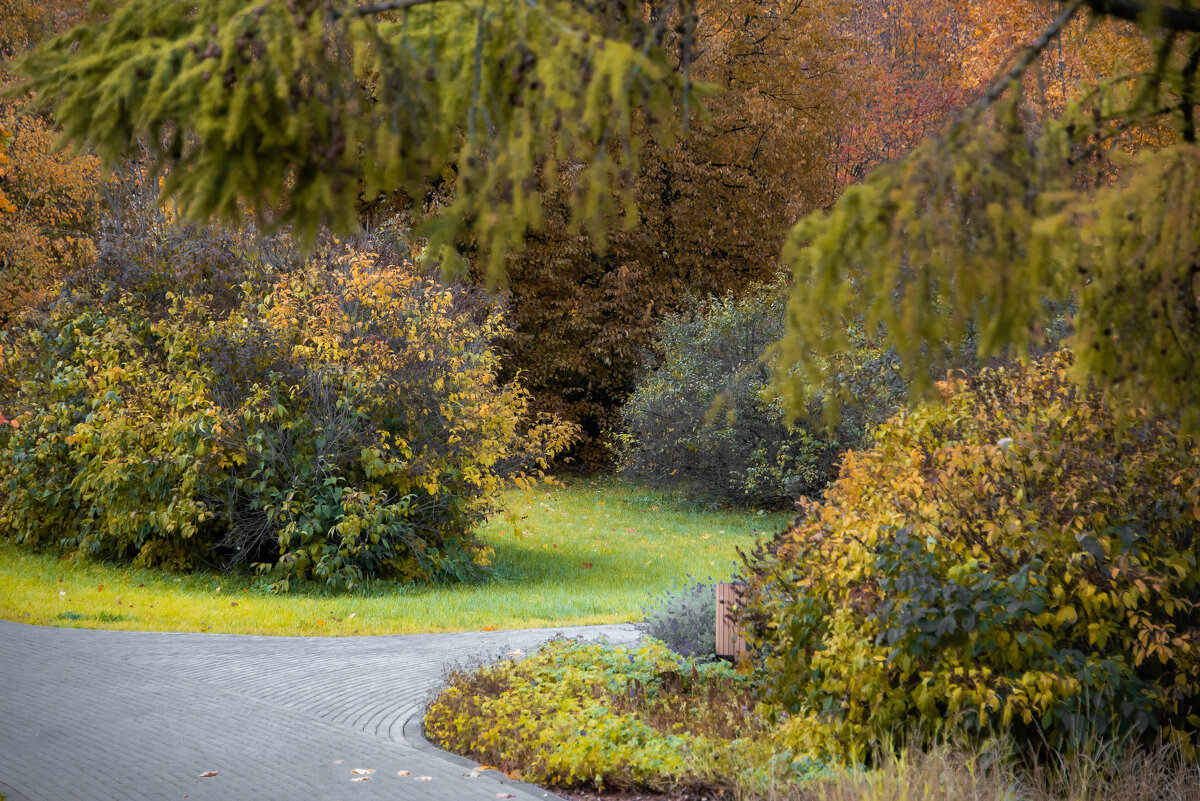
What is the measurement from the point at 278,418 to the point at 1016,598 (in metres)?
9.95

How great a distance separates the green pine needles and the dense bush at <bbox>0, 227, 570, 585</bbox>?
30.3 ft

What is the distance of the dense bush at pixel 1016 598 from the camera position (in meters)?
5.23

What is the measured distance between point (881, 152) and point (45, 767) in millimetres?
28718

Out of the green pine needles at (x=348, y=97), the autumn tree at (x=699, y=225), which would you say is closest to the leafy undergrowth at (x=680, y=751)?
the green pine needles at (x=348, y=97)

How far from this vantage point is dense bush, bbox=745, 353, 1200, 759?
5230 millimetres

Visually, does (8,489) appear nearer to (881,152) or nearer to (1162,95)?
(1162,95)

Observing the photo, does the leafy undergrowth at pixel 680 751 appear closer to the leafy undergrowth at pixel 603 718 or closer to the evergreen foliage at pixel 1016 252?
the leafy undergrowth at pixel 603 718

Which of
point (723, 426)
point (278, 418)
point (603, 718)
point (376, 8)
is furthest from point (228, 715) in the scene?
point (723, 426)

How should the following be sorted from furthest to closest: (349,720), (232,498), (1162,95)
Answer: (232,498) → (349,720) → (1162,95)

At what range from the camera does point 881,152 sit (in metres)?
30.7

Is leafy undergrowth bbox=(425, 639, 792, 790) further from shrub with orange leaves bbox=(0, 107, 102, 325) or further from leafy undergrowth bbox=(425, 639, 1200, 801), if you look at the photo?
shrub with orange leaves bbox=(0, 107, 102, 325)

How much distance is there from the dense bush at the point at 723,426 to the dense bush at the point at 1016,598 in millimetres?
13399

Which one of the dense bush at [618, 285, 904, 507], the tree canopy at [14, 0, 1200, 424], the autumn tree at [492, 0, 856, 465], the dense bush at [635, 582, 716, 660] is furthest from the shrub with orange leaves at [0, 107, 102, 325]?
the tree canopy at [14, 0, 1200, 424]

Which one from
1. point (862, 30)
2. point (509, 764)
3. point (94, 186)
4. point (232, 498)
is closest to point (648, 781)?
point (509, 764)
